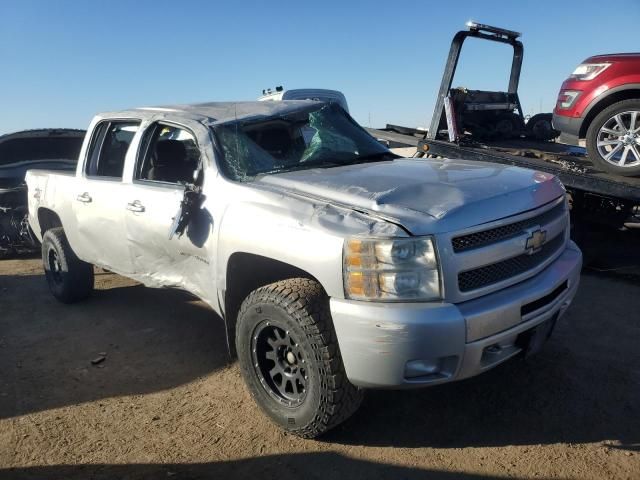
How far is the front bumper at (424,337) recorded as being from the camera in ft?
7.96

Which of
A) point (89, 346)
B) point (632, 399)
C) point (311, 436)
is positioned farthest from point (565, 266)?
point (89, 346)

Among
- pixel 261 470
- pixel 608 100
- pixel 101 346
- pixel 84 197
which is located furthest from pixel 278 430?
pixel 608 100

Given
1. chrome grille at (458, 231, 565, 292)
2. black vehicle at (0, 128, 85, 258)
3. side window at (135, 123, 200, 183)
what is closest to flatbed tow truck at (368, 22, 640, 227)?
chrome grille at (458, 231, 565, 292)

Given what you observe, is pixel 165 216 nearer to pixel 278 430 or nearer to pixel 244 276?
pixel 244 276

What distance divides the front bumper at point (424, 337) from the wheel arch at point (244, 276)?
598 millimetres

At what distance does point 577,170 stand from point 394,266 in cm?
404

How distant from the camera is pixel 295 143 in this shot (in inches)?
151

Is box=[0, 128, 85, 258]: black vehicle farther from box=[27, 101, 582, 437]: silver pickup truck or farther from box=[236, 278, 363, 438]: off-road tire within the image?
box=[236, 278, 363, 438]: off-road tire

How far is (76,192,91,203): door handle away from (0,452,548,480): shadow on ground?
2345mm

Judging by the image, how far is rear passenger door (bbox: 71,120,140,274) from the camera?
4.22 meters

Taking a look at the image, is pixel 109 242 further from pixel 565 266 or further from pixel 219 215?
pixel 565 266

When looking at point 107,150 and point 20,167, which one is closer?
point 107,150

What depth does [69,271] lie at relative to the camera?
17.5ft

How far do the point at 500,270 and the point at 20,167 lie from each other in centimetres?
791
